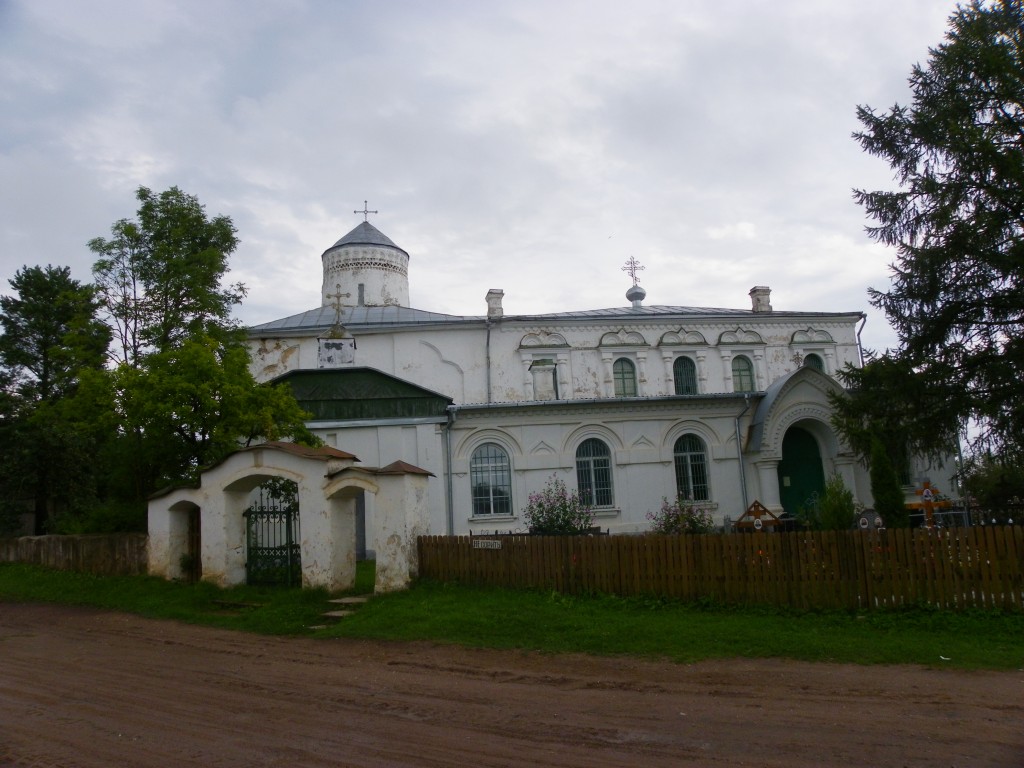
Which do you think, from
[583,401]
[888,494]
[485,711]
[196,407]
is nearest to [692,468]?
[583,401]

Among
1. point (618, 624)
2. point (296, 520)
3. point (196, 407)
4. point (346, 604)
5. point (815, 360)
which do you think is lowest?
point (618, 624)

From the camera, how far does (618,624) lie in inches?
397

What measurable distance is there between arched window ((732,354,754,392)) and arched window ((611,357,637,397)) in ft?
12.3

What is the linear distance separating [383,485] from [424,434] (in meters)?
8.50

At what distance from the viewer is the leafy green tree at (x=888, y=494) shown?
50.9 ft

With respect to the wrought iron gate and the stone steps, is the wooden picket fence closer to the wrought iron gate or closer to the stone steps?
the stone steps

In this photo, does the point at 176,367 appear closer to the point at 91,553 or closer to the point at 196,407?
the point at 196,407

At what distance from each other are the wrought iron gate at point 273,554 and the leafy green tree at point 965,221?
1397cm

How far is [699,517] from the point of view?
706 inches

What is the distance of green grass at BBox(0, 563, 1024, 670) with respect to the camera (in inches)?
343

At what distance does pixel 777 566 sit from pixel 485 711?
5.85 meters

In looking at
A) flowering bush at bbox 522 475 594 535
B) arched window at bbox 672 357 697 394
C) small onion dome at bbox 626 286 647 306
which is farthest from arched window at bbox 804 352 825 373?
flowering bush at bbox 522 475 594 535

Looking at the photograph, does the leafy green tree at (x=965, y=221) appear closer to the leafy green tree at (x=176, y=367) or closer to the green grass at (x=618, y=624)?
the green grass at (x=618, y=624)

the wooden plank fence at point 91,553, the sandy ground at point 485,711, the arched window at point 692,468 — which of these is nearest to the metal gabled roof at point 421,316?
the arched window at point 692,468
